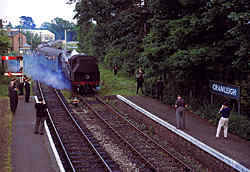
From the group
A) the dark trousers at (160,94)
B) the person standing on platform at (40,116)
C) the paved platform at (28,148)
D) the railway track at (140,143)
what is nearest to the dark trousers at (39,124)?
the person standing on platform at (40,116)

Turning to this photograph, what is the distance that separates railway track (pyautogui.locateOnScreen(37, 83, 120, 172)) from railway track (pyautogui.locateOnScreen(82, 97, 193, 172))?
51.4 inches

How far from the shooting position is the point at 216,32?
51.5 feet

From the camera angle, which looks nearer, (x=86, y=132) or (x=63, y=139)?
(x=63, y=139)

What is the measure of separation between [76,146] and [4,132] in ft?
10.3

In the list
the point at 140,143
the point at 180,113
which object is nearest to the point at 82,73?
the point at 140,143

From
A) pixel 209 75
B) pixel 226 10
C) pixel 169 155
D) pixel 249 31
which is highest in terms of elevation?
pixel 226 10

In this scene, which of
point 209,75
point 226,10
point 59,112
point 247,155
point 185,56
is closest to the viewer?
point 247,155

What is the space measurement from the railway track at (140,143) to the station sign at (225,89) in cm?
423

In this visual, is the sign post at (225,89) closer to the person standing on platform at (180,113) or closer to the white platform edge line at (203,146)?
the person standing on platform at (180,113)

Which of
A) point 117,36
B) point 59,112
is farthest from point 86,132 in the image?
point 117,36

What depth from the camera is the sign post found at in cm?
1428

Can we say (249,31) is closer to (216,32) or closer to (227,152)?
(216,32)

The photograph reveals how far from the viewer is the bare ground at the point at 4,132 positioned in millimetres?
10378

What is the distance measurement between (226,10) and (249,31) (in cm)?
183
